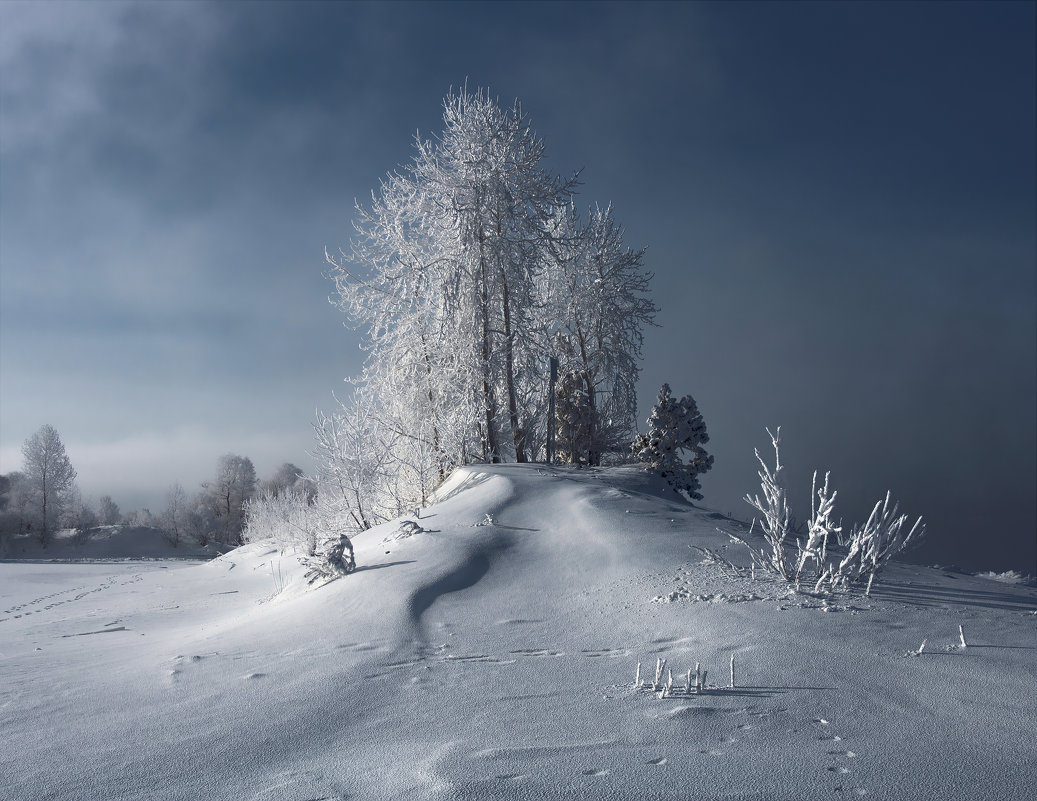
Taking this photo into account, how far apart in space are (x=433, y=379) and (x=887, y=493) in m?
11.2

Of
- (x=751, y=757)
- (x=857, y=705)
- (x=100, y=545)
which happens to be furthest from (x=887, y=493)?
(x=100, y=545)

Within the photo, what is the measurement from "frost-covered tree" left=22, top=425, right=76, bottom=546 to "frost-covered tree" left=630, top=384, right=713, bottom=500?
155ft

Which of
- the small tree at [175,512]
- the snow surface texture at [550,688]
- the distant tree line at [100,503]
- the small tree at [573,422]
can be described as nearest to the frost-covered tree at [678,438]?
the small tree at [573,422]

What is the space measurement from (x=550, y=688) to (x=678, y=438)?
13.8 meters

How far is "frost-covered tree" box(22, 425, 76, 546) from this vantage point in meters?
46.8

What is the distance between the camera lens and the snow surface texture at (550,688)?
2734 mm

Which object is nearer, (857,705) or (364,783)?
(364,783)

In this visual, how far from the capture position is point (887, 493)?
5277mm

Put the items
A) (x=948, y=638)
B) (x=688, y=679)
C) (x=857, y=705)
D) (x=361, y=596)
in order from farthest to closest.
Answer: (x=361, y=596) < (x=948, y=638) < (x=688, y=679) < (x=857, y=705)

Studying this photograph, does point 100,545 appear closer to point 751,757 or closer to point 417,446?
point 417,446

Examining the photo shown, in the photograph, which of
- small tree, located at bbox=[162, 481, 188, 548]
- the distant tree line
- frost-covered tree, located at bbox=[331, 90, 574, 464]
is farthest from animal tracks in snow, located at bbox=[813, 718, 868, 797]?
small tree, located at bbox=[162, 481, 188, 548]

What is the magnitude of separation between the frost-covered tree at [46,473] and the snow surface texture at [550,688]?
4857 cm

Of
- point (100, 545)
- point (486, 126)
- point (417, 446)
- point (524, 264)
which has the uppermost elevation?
point (486, 126)

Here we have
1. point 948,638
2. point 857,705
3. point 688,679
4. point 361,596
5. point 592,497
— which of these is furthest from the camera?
point 592,497
